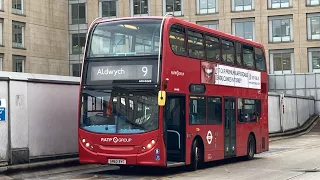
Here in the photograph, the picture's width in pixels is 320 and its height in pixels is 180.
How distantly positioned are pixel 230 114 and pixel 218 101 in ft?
4.09

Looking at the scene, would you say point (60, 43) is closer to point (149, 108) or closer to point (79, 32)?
point (79, 32)

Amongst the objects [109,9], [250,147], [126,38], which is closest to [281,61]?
[109,9]

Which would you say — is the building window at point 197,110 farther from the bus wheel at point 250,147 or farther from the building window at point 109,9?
the building window at point 109,9

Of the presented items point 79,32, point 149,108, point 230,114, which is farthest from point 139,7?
point 149,108

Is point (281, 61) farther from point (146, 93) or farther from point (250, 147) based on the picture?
point (146, 93)

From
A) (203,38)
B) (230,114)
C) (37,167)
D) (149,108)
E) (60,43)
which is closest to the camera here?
(149,108)

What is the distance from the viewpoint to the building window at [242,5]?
198 feet

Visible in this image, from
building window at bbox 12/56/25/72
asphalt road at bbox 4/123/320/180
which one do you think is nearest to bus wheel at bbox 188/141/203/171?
asphalt road at bbox 4/123/320/180

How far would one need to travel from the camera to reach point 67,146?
732 inches

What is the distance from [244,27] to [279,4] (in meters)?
4.27

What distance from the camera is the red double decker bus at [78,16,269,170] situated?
15320 millimetres

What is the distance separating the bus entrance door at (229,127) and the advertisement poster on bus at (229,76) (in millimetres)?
700

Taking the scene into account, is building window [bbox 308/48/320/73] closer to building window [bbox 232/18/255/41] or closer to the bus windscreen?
building window [bbox 232/18/255/41]

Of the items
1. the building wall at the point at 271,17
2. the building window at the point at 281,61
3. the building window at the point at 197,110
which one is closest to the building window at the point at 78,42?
the building wall at the point at 271,17
